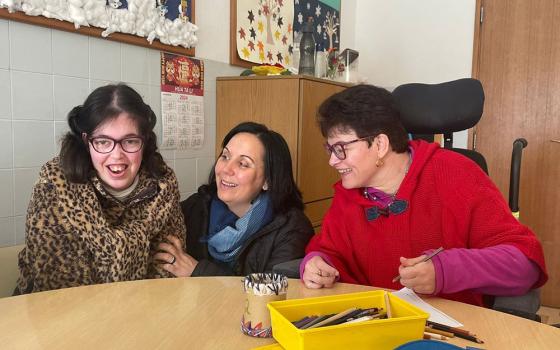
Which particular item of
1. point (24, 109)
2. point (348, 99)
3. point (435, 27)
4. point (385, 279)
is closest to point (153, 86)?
point (24, 109)

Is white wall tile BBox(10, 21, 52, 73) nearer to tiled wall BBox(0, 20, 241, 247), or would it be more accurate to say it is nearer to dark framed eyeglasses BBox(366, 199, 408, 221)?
tiled wall BBox(0, 20, 241, 247)

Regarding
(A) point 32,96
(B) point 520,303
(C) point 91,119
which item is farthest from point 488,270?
(A) point 32,96

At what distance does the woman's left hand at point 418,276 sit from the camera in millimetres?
1251

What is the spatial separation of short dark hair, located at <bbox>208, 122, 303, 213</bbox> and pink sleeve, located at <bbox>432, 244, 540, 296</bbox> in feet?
2.45

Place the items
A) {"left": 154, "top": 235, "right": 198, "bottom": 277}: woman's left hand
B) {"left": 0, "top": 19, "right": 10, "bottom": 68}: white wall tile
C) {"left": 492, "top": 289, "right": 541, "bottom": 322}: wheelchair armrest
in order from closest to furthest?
1. {"left": 492, "top": 289, "right": 541, "bottom": 322}: wheelchair armrest
2. {"left": 154, "top": 235, "right": 198, "bottom": 277}: woman's left hand
3. {"left": 0, "top": 19, "right": 10, "bottom": 68}: white wall tile

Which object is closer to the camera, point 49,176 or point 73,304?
point 73,304

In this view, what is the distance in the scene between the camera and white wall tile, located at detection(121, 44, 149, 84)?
242cm

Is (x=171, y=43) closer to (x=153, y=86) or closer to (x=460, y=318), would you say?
(x=153, y=86)

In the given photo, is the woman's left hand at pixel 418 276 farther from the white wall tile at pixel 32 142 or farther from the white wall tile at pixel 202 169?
the white wall tile at pixel 202 169

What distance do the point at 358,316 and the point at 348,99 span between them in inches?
34.7

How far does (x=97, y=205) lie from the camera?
1.53 metres

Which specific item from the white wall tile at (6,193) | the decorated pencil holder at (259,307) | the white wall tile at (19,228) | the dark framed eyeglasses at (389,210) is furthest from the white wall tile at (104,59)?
the decorated pencil holder at (259,307)

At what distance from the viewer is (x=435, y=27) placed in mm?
4000

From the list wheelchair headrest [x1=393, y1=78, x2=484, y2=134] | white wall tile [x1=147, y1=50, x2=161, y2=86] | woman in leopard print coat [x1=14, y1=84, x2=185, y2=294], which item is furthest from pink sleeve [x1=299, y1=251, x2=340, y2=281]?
white wall tile [x1=147, y1=50, x2=161, y2=86]
